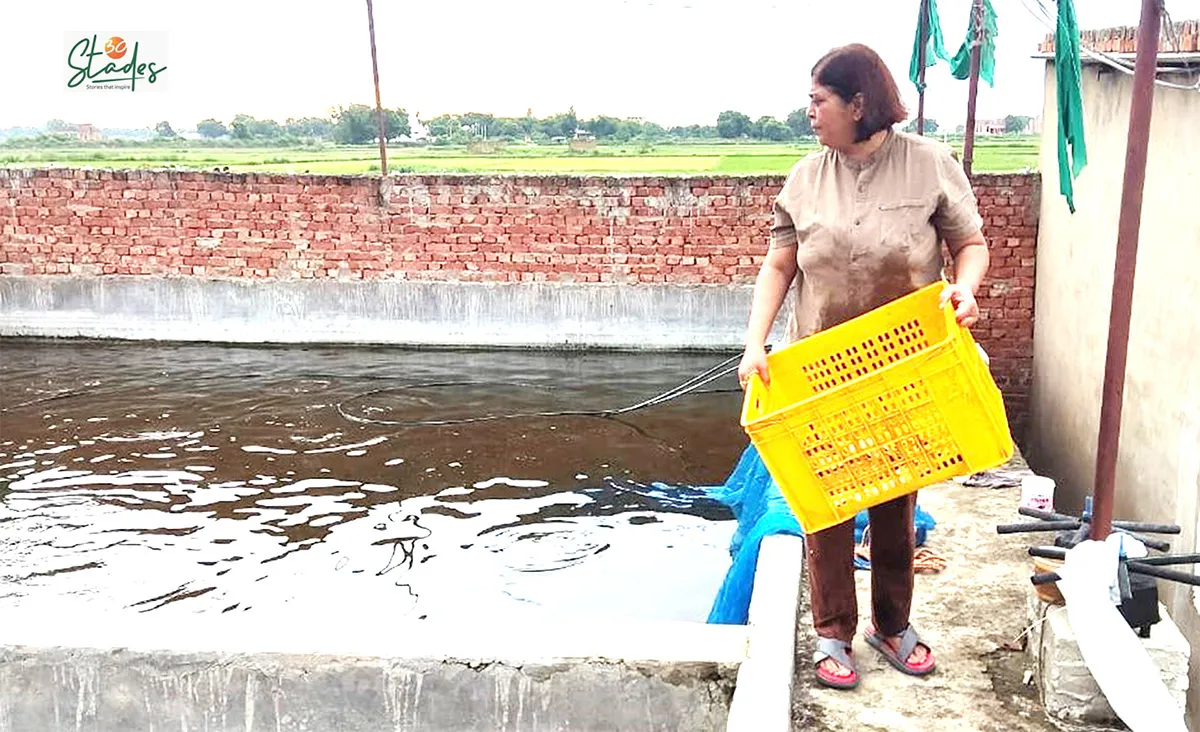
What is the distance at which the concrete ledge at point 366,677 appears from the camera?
293cm

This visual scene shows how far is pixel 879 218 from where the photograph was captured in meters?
2.45

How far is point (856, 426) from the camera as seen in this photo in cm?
243

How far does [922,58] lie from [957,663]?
5938 mm

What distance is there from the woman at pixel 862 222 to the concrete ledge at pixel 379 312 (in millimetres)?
6362

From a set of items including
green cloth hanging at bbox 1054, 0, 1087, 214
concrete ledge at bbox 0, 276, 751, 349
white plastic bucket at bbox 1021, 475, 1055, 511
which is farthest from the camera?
concrete ledge at bbox 0, 276, 751, 349

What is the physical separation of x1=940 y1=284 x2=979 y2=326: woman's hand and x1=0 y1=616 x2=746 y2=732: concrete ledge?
1.19 m

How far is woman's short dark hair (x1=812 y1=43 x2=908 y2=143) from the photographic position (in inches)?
91.6

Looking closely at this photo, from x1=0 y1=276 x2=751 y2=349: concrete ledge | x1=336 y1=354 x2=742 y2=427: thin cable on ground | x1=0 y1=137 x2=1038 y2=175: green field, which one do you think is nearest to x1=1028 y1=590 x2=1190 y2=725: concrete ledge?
x1=336 y1=354 x2=742 y2=427: thin cable on ground

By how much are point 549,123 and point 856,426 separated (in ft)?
43.1

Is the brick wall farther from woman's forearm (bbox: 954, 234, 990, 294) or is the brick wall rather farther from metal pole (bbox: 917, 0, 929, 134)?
woman's forearm (bbox: 954, 234, 990, 294)

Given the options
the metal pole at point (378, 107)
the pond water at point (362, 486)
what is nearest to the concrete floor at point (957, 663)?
the pond water at point (362, 486)

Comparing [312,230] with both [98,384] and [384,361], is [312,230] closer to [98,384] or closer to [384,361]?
[384,361]

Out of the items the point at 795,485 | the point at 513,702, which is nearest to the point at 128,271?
the point at 513,702

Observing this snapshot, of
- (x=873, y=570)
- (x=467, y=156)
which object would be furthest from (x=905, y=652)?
(x=467, y=156)
